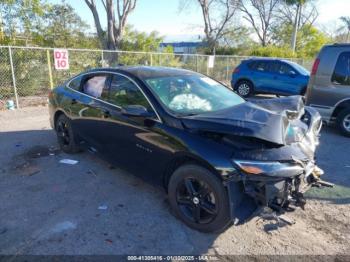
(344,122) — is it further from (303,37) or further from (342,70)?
(303,37)

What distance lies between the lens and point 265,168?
99.2 inches

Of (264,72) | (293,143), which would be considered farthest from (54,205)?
(264,72)

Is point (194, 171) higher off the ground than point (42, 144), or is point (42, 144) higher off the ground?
point (194, 171)

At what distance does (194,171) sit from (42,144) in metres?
3.99

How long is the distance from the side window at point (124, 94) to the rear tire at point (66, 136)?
4.33 feet

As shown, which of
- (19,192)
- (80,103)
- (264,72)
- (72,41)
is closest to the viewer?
(19,192)

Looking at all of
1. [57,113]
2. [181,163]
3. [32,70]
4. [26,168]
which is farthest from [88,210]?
[32,70]

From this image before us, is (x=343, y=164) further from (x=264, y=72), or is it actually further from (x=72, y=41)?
(x=72, y=41)

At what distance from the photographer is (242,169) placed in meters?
2.52

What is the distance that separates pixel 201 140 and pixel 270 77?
Result: 9849 mm

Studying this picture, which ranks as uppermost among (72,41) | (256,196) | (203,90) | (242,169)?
(72,41)

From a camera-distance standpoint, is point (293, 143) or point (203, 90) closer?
point (293, 143)

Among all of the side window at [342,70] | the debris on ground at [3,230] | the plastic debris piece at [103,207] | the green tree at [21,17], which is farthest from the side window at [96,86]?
the green tree at [21,17]

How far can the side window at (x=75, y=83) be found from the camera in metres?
4.81
